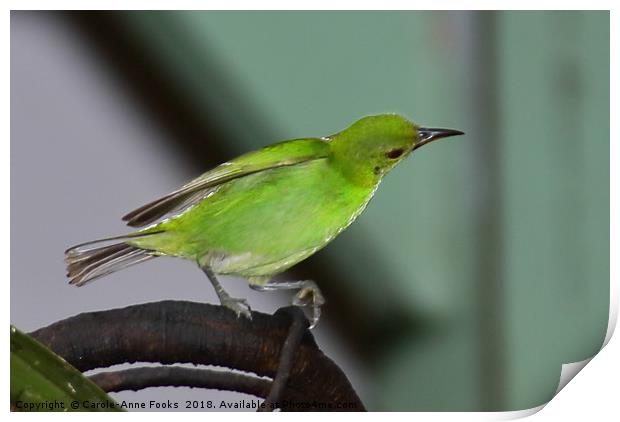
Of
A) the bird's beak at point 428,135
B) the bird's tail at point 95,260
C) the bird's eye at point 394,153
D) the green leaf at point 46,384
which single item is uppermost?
the bird's beak at point 428,135

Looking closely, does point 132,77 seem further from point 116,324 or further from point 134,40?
point 116,324

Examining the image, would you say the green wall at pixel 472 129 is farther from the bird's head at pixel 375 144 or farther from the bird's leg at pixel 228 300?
the bird's leg at pixel 228 300

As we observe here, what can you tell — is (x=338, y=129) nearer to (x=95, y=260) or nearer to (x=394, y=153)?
(x=394, y=153)

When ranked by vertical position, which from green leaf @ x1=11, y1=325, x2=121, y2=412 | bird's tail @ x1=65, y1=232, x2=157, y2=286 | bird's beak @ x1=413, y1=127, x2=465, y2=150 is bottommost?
green leaf @ x1=11, y1=325, x2=121, y2=412

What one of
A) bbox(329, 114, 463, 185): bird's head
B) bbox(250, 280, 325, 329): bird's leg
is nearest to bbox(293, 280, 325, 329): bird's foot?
bbox(250, 280, 325, 329): bird's leg

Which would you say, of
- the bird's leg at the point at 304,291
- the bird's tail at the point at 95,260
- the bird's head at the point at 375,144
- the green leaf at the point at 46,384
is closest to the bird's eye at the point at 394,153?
the bird's head at the point at 375,144

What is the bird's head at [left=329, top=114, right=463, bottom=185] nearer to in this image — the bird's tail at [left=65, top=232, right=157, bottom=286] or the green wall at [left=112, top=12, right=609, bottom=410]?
the green wall at [left=112, top=12, right=609, bottom=410]

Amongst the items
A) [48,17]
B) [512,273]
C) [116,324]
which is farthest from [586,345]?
[48,17]
